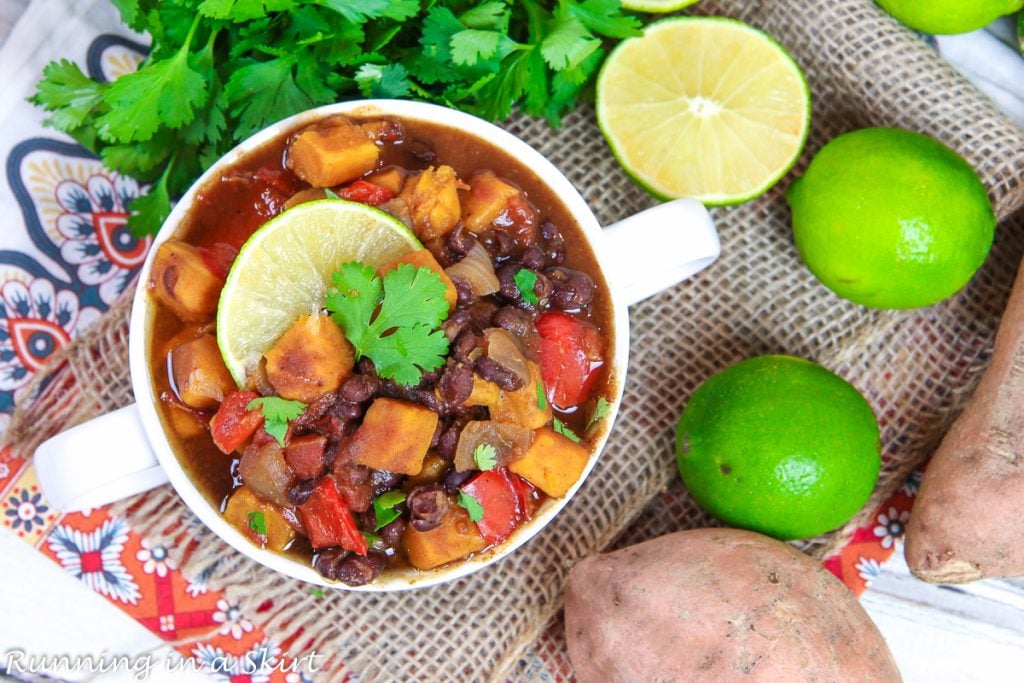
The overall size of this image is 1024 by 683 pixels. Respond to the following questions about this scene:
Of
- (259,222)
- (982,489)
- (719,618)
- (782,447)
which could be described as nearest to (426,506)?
(259,222)

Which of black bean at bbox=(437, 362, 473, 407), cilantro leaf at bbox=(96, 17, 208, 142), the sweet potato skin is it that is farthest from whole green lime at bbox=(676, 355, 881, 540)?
cilantro leaf at bbox=(96, 17, 208, 142)

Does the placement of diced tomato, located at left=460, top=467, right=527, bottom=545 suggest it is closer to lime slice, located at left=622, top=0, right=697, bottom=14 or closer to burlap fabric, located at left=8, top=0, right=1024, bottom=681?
burlap fabric, located at left=8, top=0, right=1024, bottom=681

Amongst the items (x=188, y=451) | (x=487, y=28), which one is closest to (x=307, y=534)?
(x=188, y=451)

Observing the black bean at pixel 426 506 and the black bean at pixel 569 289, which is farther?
the black bean at pixel 569 289

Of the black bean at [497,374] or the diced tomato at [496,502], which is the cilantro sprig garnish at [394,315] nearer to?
the black bean at [497,374]

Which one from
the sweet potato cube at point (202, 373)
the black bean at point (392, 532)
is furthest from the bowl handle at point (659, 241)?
the sweet potato cube at point (202, 373)

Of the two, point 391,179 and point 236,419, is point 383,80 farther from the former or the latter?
point 236,419

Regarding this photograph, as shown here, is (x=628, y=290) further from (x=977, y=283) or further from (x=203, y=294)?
(x=977, y=283)
